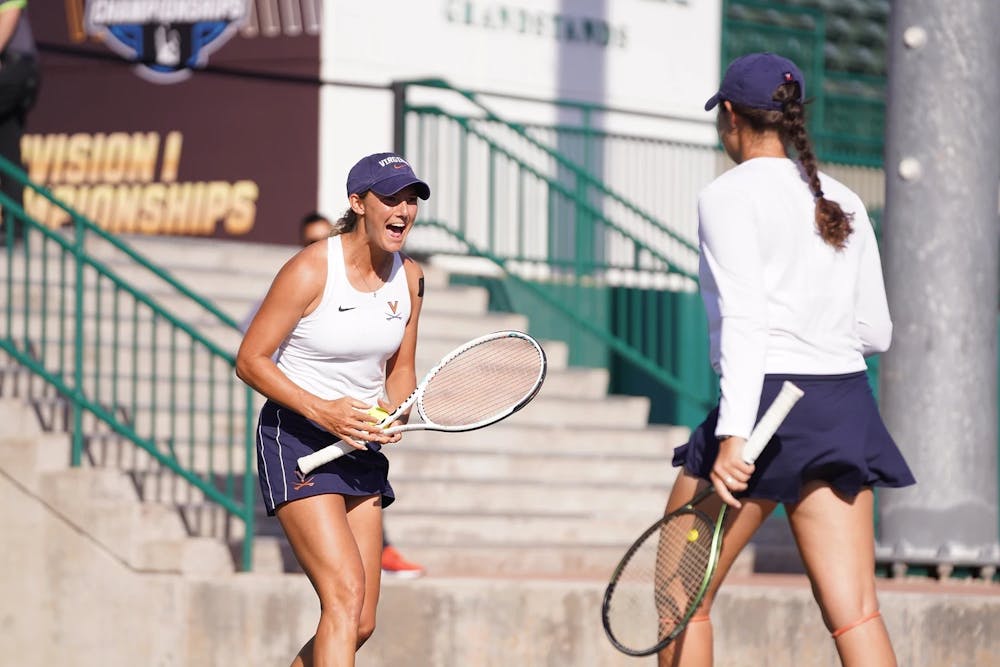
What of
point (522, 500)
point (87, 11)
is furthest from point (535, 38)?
point (522, 500)

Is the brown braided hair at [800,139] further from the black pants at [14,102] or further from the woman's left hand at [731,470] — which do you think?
the black pants at [14,102]

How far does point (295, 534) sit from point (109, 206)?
31.6 ft

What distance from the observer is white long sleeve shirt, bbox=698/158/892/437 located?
18.2ft

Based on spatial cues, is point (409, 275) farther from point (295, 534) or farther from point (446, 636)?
point (446, 636)

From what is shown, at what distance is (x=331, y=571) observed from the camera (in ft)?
20.9

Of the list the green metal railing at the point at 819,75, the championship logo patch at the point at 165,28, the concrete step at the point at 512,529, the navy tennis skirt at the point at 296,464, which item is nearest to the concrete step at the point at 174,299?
the concrete step at the point at 512,529

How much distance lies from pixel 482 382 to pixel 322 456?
61cm

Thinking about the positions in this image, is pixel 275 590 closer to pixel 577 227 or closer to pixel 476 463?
pixel 476 463

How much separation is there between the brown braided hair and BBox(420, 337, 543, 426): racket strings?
106 cm

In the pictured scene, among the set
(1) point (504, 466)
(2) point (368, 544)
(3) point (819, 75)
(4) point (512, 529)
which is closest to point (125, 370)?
(1) point (504, 466)

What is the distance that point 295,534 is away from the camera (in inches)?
255

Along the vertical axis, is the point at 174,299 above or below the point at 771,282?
below

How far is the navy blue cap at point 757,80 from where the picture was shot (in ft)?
18.9

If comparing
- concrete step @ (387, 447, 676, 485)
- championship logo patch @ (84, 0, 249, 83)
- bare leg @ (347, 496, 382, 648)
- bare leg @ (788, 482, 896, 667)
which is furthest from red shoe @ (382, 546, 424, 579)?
championship logo patch @ (84, 0, 249, 83)
